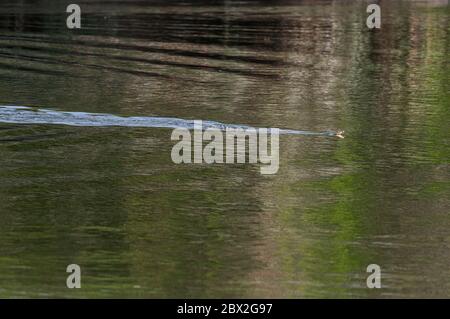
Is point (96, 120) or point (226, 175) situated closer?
point (226, 175)

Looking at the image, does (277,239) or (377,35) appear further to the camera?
(377,35)

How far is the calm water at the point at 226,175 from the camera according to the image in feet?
30.0

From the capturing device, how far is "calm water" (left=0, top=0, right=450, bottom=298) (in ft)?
30.0

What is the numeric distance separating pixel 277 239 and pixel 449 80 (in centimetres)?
1025

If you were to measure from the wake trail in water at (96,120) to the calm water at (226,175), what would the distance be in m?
0.25

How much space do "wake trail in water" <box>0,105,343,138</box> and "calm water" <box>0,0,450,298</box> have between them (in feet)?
0.82

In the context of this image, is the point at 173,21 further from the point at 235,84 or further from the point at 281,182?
the point at 281,182

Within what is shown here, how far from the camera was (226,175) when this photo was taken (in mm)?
12492

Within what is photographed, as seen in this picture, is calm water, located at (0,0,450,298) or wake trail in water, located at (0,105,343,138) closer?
calm water, located at (0,0,450,298)

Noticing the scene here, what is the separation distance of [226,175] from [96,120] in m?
3.26

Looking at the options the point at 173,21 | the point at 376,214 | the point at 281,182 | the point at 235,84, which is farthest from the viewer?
the point at 173,21

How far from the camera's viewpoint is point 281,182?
12211 millimetres
